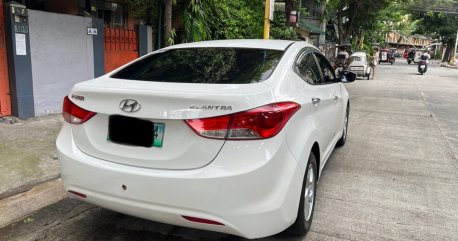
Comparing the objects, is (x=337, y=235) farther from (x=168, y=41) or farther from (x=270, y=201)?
(x=168, y=41)

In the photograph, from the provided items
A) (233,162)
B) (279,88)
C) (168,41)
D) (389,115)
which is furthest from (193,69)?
(389,115)

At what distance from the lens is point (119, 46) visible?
28.0 feet

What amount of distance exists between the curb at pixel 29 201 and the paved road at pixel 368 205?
112 millimetres

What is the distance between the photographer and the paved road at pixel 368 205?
3.48 meters

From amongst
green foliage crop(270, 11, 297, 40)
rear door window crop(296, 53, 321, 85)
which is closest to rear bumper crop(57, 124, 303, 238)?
rear door window crop(296, 53, 321, 85)

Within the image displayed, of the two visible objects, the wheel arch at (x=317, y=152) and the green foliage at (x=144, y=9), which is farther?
the green foliage at (x=144, y=9)

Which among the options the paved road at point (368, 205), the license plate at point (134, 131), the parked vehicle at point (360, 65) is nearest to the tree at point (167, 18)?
the paved road at point (368, 205)

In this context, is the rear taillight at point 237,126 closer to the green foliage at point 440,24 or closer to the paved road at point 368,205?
the paved road at point 368,205

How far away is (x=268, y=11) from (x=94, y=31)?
10.9 ft

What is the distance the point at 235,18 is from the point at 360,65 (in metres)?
11.5

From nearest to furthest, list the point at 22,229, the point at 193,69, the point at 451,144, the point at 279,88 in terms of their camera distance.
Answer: the point at 279,88, the point at 193,69, the point at 22,229, the point at 451,144

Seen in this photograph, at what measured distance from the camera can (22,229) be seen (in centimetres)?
354

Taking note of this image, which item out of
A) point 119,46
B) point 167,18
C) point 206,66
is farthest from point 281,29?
point 206,66

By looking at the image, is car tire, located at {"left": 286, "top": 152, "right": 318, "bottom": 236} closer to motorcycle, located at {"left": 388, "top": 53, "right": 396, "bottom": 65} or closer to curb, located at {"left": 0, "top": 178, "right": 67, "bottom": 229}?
curb, located at {"left": 0, "top": 178, "right": 67, "bottom": 229}
